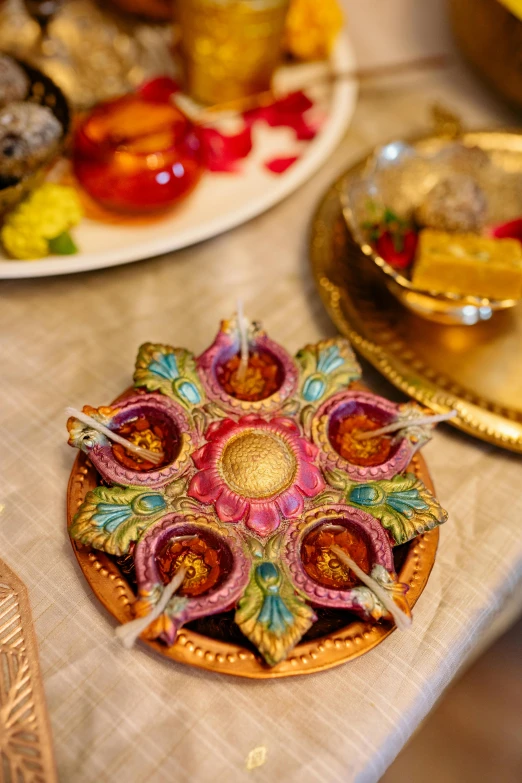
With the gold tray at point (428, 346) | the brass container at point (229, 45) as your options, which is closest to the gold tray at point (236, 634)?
the gold tray at point (428, 346)

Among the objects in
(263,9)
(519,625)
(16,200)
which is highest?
(263,9)

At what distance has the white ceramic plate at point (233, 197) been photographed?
0.63m

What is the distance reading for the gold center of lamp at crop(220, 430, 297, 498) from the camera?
1.51ft

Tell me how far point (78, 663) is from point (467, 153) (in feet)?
2.16

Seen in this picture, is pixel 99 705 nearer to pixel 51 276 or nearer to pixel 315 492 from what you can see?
pixel 315 492

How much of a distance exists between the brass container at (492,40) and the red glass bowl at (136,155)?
387mm

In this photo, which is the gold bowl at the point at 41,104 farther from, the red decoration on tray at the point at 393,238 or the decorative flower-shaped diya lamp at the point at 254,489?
the red decoration on tray at the point at 393,238

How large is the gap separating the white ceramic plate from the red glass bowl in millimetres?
34

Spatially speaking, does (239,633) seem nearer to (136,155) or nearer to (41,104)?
(136,155)

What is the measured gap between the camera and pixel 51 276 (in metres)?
0.67

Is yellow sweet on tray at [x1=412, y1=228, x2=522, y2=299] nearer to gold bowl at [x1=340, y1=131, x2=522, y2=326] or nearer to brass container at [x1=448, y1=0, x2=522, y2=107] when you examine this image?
gold bowl at [x1=340, y1=131, x2=522, y2=326]

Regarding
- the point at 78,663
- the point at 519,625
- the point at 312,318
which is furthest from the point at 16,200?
the point at 519,625

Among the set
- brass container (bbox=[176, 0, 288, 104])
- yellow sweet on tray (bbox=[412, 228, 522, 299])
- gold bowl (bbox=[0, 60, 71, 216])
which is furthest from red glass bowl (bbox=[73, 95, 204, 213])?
yellow sweet on tray (bbox=[412, 228, 522, 299])

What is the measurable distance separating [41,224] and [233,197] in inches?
9.2
